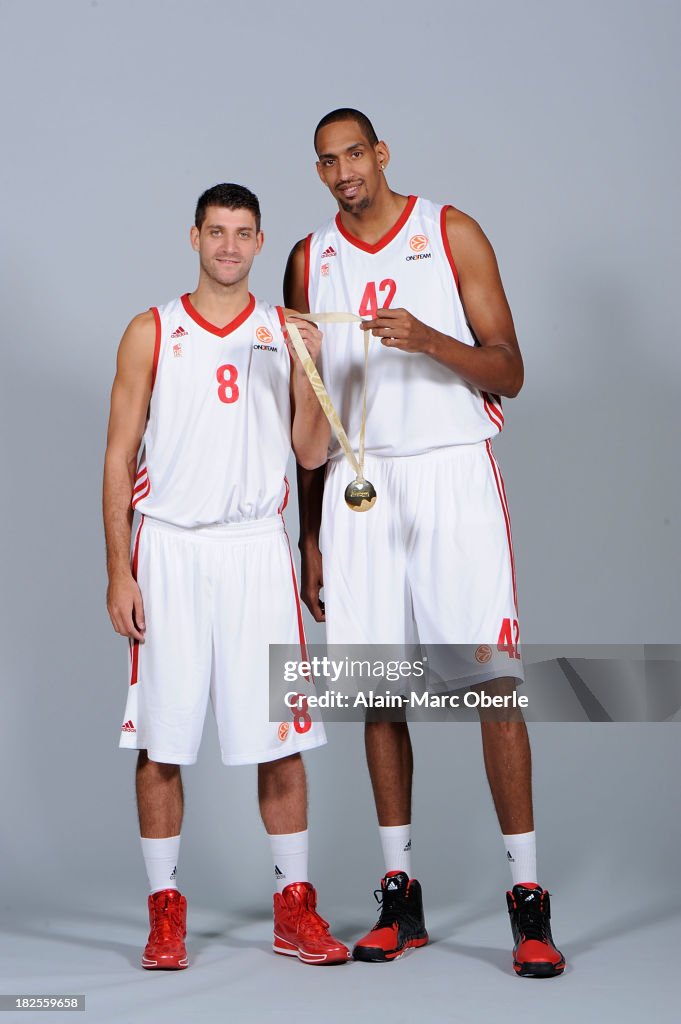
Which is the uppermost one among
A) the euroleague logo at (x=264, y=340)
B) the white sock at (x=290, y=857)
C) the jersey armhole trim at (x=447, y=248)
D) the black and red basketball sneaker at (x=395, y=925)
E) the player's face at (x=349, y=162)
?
the player's face at (x=349, y=162)

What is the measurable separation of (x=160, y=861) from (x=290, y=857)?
408 mm

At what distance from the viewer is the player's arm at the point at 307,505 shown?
440cm

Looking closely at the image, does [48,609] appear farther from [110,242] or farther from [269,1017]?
[269,1017]

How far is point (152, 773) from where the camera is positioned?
4.17 metres

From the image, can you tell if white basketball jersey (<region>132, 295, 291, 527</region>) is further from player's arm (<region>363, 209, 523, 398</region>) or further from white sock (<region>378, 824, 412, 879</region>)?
white sock (<region>378, 824, 412, 879</region>)

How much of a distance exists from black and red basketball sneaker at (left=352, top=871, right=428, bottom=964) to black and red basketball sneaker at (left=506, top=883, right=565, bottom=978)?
0.38 m

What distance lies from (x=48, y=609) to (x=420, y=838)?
183 cm

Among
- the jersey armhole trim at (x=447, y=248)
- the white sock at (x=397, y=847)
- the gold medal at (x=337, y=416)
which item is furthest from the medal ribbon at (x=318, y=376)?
the white sock at (x=397, y=847)

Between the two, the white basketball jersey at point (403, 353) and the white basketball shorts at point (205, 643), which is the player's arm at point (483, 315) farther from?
the white basketball shorts at point (205, 643)

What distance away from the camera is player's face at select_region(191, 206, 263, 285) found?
162 inches

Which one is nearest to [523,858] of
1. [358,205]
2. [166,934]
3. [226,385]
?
[166,934]

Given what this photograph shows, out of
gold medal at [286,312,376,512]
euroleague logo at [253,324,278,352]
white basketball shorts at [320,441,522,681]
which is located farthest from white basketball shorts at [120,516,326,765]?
euroleague logo at [253,324,278,352]

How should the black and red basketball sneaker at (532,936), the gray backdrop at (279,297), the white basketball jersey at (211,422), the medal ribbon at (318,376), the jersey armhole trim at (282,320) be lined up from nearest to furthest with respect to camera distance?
the black and red basketball sneaker at (532,936), the medal ribbon at (318,376), the white basketball jersey at (211,422), the jersey armhole trim at (282,320), the gray backdrop at (279,297)

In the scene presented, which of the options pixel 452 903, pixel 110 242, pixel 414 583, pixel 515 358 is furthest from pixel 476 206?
pixel 452 903
